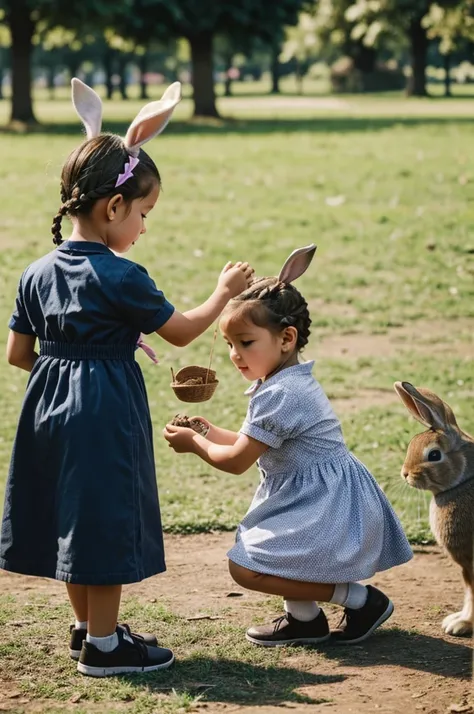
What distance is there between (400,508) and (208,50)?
1047 inches

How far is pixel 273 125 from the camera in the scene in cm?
2720

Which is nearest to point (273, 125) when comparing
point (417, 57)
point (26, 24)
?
point (26, 24)

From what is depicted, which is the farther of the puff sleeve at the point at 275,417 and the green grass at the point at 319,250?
the green grass at the point at 319,250

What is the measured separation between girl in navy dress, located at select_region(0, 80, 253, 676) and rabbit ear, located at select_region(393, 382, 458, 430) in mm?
653

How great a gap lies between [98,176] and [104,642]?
1377 millimetres

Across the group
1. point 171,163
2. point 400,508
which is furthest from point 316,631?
point 171,163

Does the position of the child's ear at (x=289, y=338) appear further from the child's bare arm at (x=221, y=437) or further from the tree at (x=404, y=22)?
the tree at (x=404, y=22)

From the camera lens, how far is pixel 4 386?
7.78 m

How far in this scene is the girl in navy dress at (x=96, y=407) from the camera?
3537mm

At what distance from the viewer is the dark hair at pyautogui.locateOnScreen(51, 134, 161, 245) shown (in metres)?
3.59

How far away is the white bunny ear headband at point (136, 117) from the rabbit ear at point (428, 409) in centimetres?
109

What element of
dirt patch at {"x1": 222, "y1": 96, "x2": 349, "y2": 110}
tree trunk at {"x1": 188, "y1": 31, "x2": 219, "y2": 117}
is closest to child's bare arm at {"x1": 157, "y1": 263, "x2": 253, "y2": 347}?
tree trunk at {"x1": 188, "y1": 31, "x2": 219, "y2": 117}

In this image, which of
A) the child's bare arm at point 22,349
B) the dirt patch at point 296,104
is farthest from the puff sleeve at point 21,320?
the dirt patch at point 296,104

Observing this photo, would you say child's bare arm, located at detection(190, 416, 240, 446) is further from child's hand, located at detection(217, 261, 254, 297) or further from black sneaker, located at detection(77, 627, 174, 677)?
black sneaker, located at detection(77, 627, 174, 677)
